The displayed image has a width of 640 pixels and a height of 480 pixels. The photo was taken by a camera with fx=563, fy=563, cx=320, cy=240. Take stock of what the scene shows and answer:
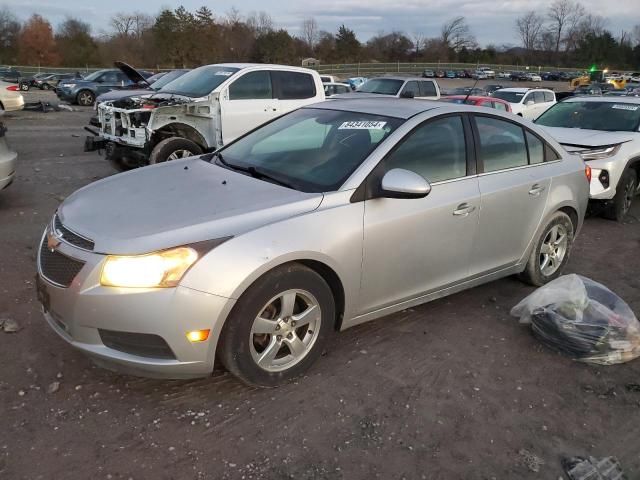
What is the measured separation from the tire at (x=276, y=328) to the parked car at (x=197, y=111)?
5.24 metres

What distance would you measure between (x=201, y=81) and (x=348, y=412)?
7368 mm

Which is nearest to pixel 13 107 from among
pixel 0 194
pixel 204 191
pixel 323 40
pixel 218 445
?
pixel 0 194

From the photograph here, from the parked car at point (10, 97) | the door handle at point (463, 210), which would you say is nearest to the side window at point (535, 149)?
the door handle at point (463, 210)

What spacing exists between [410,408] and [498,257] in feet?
5.63

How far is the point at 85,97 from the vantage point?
24.0 meters

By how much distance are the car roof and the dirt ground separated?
5.04 feet

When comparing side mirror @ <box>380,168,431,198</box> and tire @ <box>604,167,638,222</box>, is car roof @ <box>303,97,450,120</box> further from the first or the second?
tire @ <box>604,167,638,222</box>

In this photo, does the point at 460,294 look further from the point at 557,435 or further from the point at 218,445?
the point at 218,445

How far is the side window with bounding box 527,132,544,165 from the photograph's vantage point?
466 cm

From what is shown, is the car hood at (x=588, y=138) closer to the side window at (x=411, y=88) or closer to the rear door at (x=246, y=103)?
the rear door at (x=246, y=103)

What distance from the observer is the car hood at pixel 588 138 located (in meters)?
7.57

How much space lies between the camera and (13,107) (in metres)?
15.4

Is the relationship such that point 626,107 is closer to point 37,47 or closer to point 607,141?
point 607,141

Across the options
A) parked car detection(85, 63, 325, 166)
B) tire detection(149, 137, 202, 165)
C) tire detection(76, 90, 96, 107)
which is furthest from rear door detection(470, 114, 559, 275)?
tire detection(76, 90, 96, 107)
